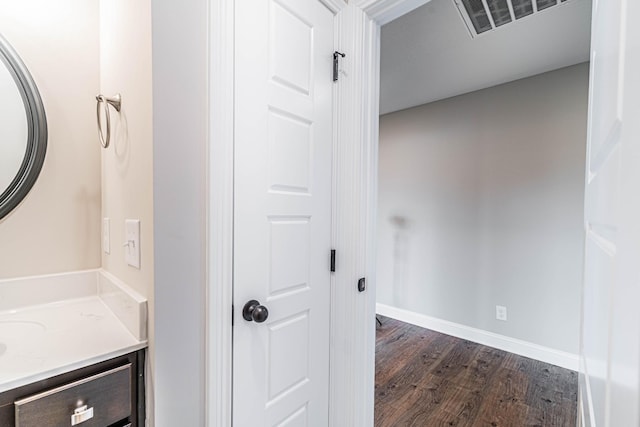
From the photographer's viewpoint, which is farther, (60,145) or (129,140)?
(60,145)

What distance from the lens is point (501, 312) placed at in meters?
2.60

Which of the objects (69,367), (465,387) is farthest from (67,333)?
(465,387)

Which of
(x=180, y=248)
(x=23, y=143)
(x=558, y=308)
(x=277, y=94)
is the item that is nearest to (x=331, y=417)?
(x=180, y=248)

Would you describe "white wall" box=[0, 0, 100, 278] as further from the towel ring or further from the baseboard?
the baseboard

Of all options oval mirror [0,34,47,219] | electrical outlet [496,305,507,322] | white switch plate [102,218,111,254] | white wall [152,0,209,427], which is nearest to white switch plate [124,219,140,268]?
white wall [152,0,209,427]

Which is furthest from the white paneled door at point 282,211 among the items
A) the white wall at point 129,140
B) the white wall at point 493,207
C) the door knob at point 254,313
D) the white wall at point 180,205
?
the white wall at point 493,207

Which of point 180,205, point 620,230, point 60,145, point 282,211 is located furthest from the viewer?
point 60,145

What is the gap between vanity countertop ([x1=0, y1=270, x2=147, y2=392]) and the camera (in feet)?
2.25

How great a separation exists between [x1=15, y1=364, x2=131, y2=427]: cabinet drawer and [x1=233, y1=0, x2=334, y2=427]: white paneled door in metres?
0.30

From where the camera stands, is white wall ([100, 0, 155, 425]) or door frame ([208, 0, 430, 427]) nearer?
white wall ([100, 0, 155, 425])

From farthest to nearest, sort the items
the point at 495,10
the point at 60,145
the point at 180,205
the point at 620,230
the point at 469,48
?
the point at 469,48 < the point at 495,10 < the point at 60,145 < the point at 180,205 < the point at 620,230

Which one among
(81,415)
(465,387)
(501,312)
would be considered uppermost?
(81,415)

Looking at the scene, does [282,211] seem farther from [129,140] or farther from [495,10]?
[495,10]

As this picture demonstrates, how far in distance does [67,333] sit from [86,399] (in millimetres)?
264
